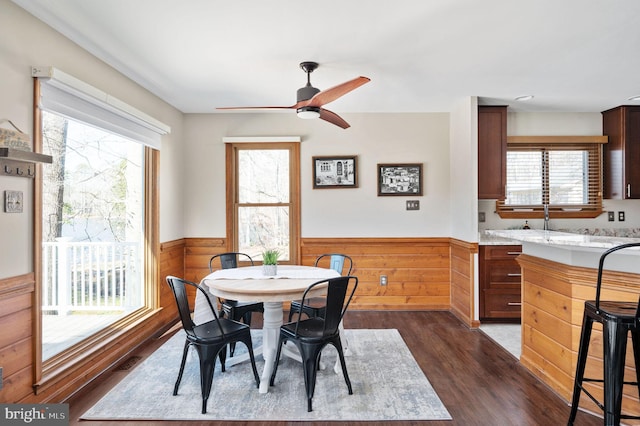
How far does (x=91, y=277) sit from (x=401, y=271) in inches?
144

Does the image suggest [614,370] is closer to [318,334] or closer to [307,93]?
[318,334]

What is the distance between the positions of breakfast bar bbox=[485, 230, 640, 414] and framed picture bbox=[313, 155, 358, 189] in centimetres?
213

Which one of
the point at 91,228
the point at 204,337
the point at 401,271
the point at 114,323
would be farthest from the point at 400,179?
the point at 91,228

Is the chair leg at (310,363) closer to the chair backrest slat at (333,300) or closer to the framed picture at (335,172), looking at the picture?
the chair backrest slat at (333,300)

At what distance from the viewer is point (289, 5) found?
83.0 inches

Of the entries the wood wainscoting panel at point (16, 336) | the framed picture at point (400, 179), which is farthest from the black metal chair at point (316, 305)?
the wood wainscoting panel at point (16, 336)

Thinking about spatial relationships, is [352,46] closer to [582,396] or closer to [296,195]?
[296,195]

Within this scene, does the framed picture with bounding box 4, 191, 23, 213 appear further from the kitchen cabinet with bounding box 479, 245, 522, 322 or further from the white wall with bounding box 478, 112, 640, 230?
the white wall with bounding box 478, 112, 640, 230

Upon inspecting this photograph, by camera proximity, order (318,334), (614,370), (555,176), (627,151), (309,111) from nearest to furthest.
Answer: (614,370), (318,334), (309,111), (627,151), (555,176)

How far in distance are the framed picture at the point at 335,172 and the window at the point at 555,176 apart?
1.95m

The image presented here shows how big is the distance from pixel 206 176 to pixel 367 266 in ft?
7.77

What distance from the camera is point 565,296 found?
93.2 inches

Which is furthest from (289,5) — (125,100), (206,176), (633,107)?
(633,107)

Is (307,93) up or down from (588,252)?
up
